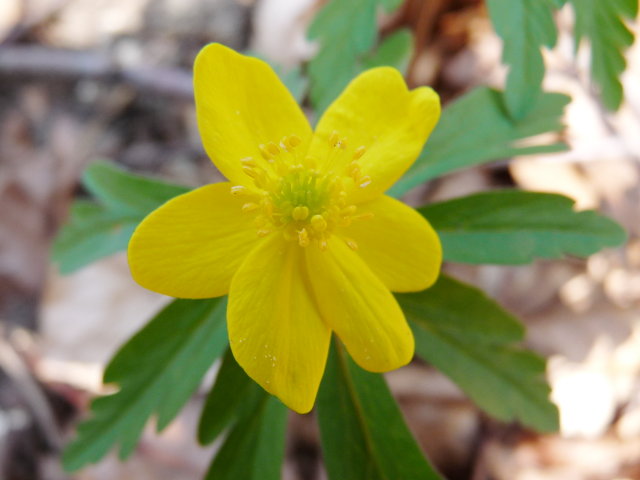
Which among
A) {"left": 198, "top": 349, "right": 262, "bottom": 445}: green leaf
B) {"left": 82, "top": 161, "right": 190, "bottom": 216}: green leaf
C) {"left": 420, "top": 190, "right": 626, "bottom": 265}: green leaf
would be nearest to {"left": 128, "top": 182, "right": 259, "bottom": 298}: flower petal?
{"left": 198, "top": 349, "right": 262, "bottom": 445}: green leaf

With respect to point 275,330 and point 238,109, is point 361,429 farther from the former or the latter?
point 238,109

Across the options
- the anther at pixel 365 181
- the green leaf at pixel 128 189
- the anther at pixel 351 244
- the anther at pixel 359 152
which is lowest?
the green leaf at pixel 128 189

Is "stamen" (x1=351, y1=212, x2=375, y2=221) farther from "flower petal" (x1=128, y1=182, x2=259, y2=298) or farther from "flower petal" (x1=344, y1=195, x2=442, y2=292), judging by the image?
"flower petal" (x1=128, y1=182, x2=259, y2=298)

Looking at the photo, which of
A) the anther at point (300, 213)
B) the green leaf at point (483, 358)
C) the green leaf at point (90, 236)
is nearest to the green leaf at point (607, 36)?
the green leaf at point (483, 358)

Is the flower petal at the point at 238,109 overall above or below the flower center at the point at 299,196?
above

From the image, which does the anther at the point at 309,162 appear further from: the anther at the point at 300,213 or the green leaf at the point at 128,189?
the green leaf at the point at 128,189

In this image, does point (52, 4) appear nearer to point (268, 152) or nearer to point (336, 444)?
point (268, 152)

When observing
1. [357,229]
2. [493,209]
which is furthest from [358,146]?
[493,209]
